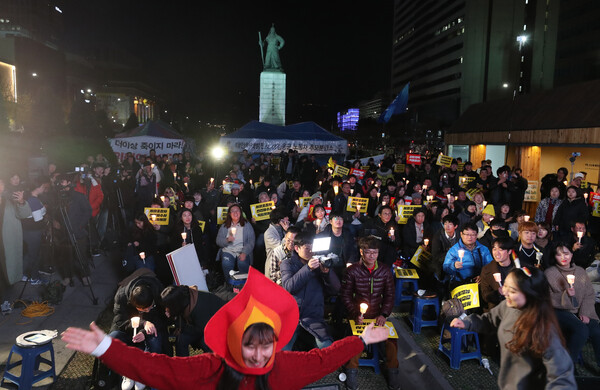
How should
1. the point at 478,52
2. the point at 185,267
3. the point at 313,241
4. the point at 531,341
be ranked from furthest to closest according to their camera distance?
the point at 478,52
the point at 185,267
the point at 313,241
the point at 531,341

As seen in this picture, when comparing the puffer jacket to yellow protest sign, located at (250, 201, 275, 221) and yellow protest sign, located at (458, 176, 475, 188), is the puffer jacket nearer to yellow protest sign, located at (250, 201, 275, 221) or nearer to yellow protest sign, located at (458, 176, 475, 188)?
yellow protest sign, located at (250, 201, 275, 221)

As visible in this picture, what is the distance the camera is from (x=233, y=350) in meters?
2.13

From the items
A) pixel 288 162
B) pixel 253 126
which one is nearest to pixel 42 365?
pixel 288 162

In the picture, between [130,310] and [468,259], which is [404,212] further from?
[130,310]

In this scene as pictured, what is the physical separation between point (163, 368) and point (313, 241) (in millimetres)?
2984

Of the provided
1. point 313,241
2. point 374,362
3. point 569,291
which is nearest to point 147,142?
point 313,241

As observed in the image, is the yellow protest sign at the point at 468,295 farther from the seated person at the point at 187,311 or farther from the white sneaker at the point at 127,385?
the white sneaker at the point at 127,385

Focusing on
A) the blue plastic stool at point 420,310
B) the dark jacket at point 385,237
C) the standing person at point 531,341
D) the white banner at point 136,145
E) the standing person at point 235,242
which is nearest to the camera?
the standing person at point 531,341

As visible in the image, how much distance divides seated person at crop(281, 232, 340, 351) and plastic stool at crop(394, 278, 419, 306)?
2120 mm

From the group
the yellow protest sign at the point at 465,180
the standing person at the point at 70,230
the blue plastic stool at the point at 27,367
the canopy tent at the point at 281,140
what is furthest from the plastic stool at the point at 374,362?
the canopy tent at the point at 281,140

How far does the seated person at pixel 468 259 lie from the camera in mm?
5438

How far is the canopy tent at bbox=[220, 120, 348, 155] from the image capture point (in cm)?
1938

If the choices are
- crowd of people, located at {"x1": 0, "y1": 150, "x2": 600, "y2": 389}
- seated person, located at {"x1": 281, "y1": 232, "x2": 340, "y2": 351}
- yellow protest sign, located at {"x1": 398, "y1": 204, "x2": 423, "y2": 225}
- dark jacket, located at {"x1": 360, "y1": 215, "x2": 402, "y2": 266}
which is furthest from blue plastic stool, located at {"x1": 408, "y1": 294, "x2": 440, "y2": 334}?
yellow protest sign, located at {"x1": 398, "y1": 204, "x2": 423, "y2": 225}

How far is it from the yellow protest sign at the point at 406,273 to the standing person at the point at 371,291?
5.32 ft
